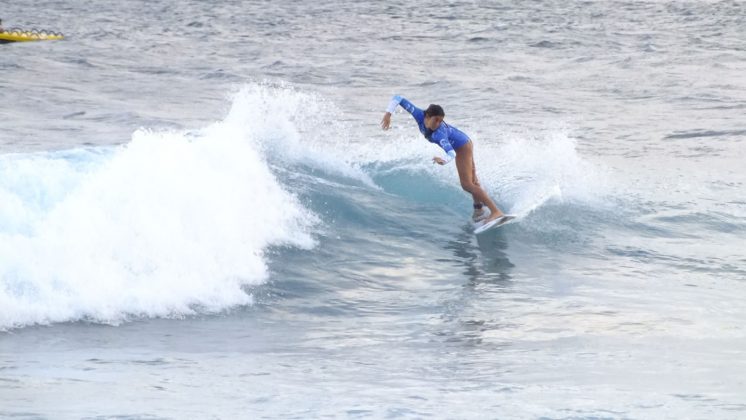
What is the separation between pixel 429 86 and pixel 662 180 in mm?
10346

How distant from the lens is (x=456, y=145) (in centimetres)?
1334

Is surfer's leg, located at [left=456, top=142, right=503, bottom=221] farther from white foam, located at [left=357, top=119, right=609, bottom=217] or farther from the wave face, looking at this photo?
white foam, located at [left=357, top=119, right=609, bottom=217]

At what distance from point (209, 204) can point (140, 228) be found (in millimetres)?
1105

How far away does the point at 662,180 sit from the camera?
16.5 meters

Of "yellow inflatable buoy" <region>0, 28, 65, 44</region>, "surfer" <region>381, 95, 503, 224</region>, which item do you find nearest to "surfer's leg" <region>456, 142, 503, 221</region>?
"surfer" <region>381, 95, 503, 224</region>

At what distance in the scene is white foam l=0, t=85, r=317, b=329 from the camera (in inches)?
370

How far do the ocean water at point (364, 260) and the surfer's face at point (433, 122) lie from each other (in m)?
1.28

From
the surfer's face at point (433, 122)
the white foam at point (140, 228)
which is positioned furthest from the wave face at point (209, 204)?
the surfer's face at point (433, 122)

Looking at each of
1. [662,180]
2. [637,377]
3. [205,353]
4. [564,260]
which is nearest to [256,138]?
[564,260]

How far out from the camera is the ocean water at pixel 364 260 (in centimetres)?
742

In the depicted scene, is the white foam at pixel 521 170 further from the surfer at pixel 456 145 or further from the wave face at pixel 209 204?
the surfer at pixel 456 145

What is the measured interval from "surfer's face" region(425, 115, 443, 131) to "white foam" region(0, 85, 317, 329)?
166cm

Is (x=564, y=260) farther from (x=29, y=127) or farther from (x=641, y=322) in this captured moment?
(x=29, y=127)

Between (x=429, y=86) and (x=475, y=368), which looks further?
(x=429, y=86)
